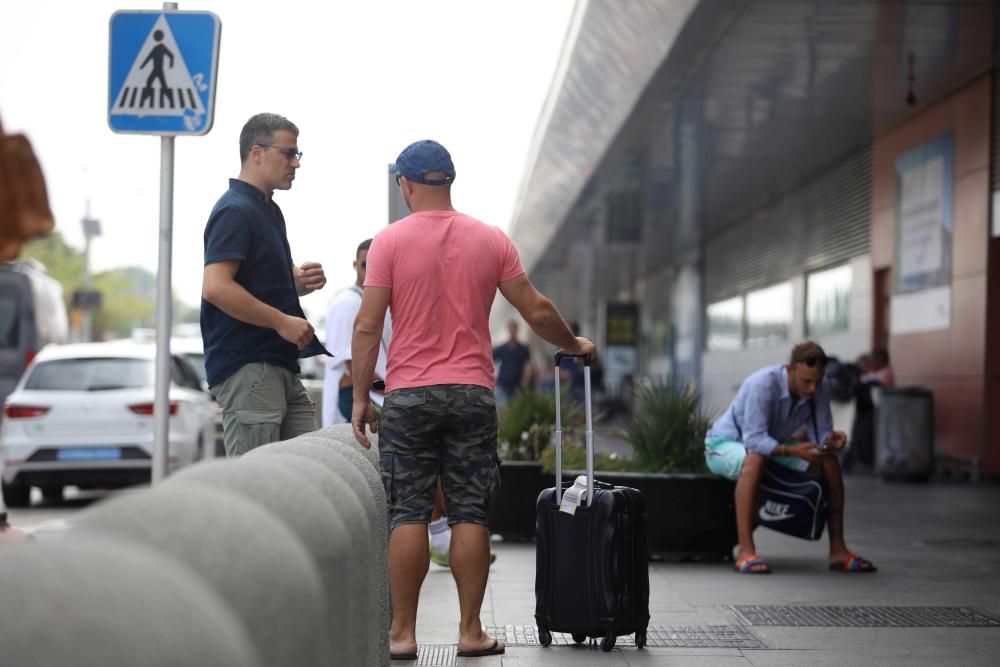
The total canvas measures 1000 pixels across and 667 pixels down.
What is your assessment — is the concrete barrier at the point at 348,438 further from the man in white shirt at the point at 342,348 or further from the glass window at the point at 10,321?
the glass window at the point at 10,321

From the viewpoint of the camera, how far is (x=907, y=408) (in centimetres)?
1898

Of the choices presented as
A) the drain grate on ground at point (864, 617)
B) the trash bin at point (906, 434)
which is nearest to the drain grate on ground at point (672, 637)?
the drain grate on ground at point (864, 617)

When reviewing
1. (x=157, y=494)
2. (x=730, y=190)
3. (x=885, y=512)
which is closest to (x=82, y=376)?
(x=885, y=512)

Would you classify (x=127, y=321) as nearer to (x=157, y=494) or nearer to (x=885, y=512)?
(x=885, y=512)

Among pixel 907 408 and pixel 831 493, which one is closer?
pixel 831 493

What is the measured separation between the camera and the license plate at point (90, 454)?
14539 millimetres

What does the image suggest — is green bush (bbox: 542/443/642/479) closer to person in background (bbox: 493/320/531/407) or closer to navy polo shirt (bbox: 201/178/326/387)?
navy polo shirt (bbox: 201/178/326/387)

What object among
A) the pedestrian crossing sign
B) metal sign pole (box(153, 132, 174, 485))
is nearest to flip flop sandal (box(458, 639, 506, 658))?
metal sign pole (box(153, 132, 174, 485))

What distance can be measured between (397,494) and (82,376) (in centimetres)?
999

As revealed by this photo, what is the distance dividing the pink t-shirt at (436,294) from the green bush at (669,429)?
4.37 metres

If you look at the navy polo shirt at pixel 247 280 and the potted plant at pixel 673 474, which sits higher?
the navy polo shirt at pixel 247 280

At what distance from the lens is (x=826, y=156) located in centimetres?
2623

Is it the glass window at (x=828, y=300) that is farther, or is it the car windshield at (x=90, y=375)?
the glass window at (x=828, y=300)

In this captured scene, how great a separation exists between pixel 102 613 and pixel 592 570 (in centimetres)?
454
